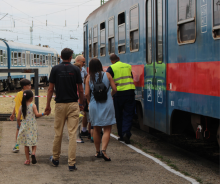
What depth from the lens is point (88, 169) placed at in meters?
5.75

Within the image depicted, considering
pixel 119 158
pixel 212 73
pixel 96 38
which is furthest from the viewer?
pixel 96 38

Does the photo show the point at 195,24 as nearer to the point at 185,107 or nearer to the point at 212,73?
the point at 212,73

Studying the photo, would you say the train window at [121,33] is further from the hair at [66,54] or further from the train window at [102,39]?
the hair at [66,54]

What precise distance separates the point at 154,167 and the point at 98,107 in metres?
1.30

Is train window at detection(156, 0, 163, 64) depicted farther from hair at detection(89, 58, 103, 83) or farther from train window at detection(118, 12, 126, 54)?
train window at detection(118, 12, 126, 54)

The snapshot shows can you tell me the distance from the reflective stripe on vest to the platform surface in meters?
1.19

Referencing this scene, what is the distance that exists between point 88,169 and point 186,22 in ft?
8.77

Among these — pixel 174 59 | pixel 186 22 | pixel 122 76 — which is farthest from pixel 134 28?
pixel 186 22

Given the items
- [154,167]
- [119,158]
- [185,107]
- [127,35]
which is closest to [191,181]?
[154,167]

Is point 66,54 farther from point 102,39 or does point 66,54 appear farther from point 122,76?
point 102,39

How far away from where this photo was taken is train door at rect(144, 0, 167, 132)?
6.84m

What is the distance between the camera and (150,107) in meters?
7.49

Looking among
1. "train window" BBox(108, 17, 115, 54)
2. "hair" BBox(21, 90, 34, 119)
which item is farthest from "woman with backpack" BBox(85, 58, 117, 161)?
"train window" BBox(108, 17, 115, 54)

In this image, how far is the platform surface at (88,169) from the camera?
5.18 meters
